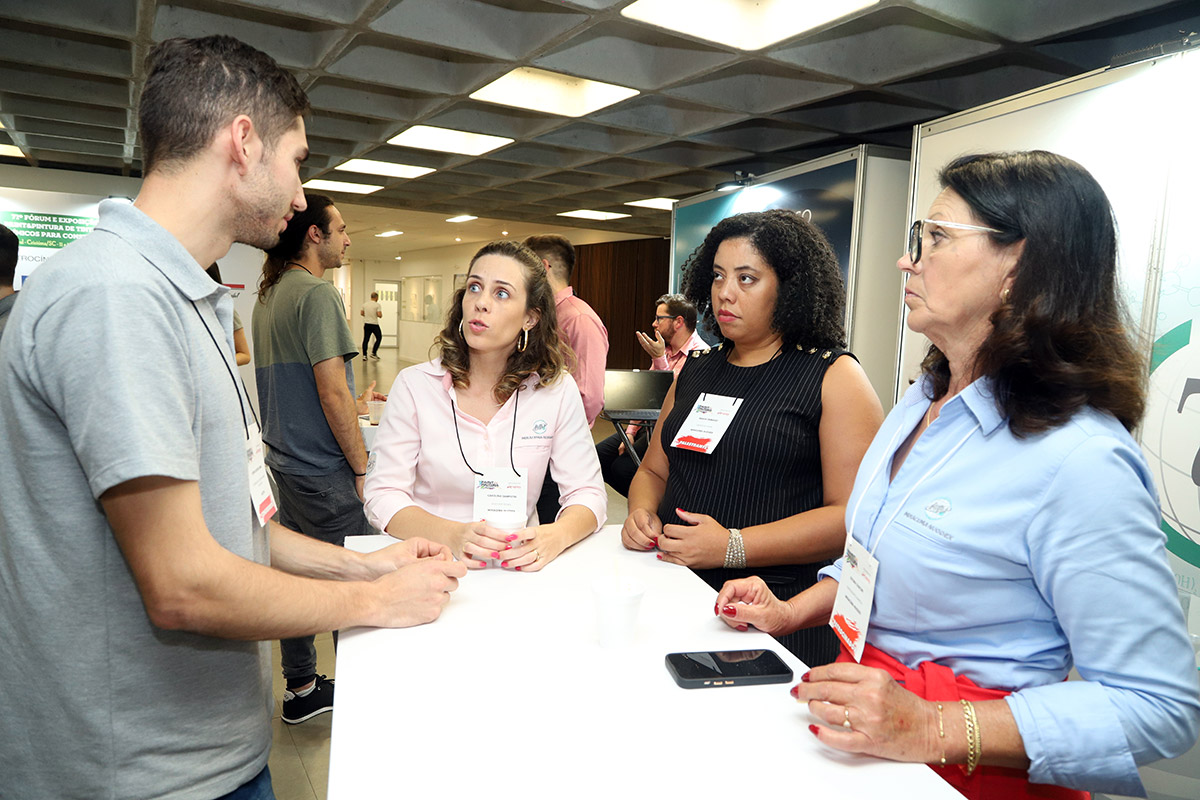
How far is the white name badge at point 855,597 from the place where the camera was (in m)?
1.11

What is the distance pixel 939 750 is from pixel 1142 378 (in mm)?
608

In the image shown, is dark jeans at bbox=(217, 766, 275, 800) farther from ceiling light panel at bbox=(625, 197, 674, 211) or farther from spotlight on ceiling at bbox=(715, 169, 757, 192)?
ceiling light panel at bbox=(625, 197, 674, 211)

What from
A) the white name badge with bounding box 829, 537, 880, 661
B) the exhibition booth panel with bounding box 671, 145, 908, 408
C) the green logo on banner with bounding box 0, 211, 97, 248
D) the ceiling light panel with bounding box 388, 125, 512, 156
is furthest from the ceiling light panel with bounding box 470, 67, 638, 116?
the green logo on banner with bounding box 0, 211, 97, 248

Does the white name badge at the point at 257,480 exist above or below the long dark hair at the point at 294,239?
below

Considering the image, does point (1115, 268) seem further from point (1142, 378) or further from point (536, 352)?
point (536, 352)

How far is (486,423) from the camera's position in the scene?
1.91m

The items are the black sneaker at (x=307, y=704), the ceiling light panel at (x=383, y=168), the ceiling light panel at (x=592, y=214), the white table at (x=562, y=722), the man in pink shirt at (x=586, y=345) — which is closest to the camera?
the white table at (x=562, y=722)

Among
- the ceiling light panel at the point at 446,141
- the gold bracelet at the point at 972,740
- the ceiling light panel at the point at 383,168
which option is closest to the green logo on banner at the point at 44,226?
the ceiling light panel at the point at 383,168

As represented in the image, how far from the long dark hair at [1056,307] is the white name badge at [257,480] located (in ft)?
3.92

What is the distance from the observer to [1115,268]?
3.54 ft

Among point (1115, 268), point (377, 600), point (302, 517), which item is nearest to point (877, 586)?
point (1115, 268)

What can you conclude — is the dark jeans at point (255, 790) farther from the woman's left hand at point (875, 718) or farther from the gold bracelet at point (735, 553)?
the gold bracelet at point (735, 553)

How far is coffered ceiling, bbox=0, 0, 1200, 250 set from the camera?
358 centimetres

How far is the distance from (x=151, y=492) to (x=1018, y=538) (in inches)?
44.9
